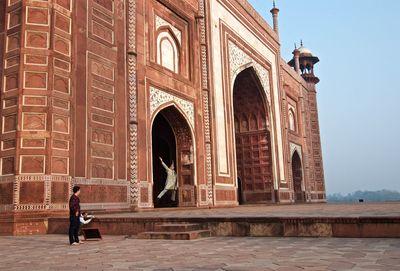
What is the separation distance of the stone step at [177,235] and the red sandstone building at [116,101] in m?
2.29

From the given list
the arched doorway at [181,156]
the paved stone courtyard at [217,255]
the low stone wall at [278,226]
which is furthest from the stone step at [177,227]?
the arched doorway at [181,156]

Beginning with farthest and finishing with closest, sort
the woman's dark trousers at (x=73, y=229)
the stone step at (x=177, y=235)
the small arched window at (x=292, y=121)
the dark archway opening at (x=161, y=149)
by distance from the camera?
the small arched window at (x=292, y=121), the dark archway opening at (x=161, y=149), the stone step at (x=177, y=235), the woman's dark trousers at (x=73, y=229)

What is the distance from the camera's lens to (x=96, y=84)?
845cm

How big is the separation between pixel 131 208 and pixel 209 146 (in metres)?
4.11

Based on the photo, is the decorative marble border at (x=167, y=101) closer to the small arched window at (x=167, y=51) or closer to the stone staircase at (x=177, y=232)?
the small arched window at (x=167, y=51)

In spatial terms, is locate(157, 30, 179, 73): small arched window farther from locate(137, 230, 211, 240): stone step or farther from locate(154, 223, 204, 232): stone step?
locate(137, 230, 211, 240): stone step

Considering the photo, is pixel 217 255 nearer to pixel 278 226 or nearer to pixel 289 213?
pixel 278 226

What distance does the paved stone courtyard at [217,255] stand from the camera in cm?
306

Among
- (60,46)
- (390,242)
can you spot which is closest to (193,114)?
(60,46)

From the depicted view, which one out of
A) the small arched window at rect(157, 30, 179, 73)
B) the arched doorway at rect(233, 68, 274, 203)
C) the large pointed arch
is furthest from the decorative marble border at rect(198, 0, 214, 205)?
the arched doorway at rect(233, 68, 274, 203)

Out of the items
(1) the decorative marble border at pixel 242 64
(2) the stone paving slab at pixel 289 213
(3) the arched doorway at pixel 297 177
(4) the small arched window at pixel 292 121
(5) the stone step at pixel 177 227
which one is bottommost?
(5) the stone step at pixel 177 227

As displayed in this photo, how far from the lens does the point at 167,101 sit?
10.8 m

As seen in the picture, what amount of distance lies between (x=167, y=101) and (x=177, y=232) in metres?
5.90

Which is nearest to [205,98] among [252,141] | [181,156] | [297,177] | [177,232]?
[181,156]
